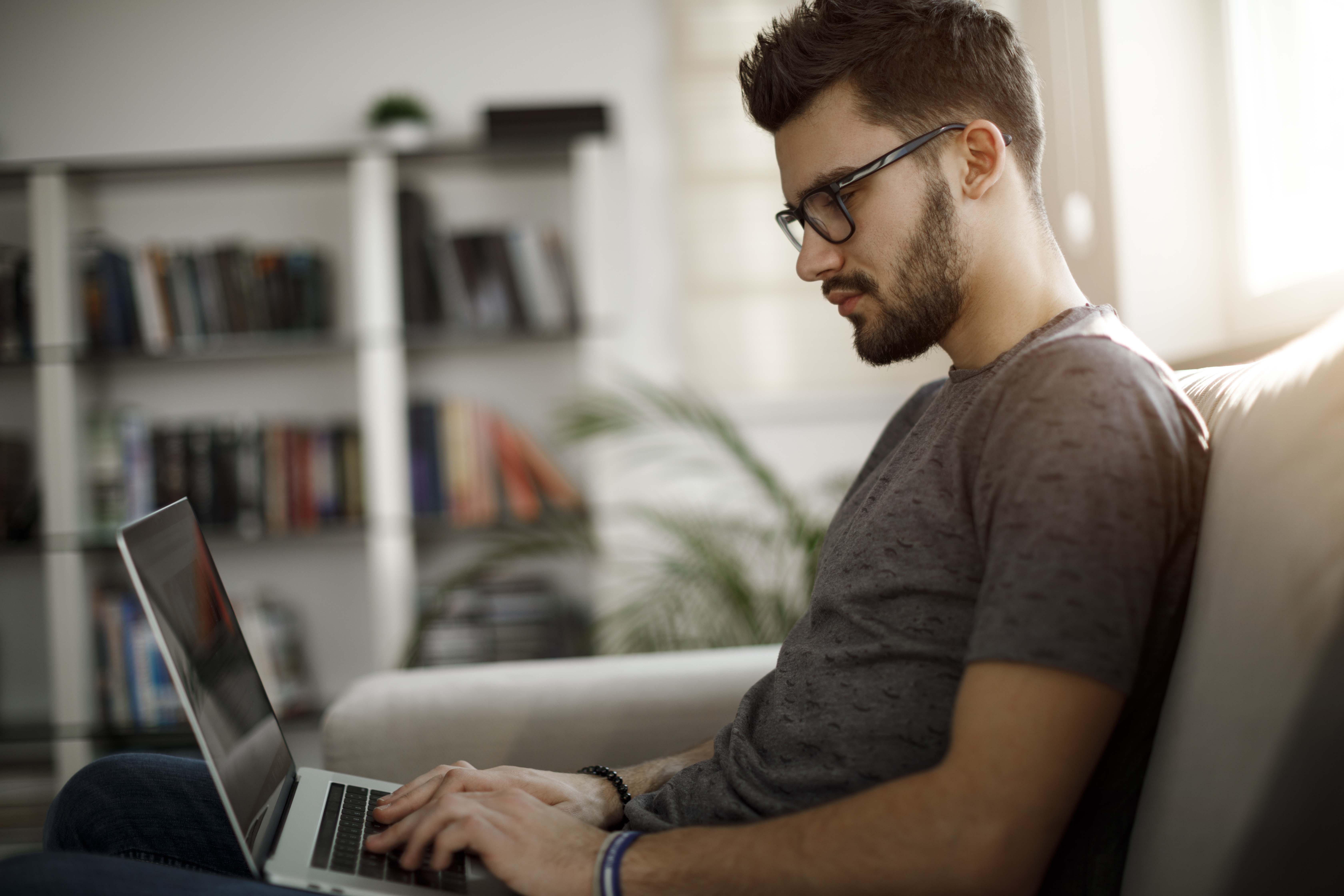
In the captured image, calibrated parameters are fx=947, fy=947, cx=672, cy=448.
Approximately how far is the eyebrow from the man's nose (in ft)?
0.12

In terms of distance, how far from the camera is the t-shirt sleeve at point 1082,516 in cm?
60

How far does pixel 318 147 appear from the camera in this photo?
2465 millimetres

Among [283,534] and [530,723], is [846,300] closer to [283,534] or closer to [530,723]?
[530,723]

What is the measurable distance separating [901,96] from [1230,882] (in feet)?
2.30

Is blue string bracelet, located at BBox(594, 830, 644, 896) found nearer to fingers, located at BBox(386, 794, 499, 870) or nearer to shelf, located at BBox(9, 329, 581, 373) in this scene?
fingers, located at BBox(386, 794, 499, 870)

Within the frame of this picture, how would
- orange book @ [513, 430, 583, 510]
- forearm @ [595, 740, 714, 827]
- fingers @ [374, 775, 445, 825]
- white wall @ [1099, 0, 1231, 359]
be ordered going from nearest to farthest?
fingers @ [374, 775, 445, 825] → forearm @ [595, 740, 714, 827] → white wall @ [1099, 0, 1231, 359] → orange book @ [513, 430, 583, 510]

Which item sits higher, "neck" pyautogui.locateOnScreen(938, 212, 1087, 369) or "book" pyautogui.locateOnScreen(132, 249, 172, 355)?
"book" pyautogui.locateOnScreen(132, 249, 172, 355)

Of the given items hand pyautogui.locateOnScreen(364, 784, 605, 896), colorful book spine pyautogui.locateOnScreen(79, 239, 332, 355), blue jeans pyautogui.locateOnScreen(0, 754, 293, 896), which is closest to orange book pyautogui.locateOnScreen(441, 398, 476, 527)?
colorful book spine pyautogui.locateOnScreen(79, 239, 332, 355)

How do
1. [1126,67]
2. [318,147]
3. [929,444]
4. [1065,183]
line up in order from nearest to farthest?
[929,444], [1126,67], [1065,183], [318,147]

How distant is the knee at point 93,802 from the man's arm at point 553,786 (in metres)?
0.26

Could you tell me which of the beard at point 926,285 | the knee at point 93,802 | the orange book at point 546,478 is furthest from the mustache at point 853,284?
the orange book at point 546,478

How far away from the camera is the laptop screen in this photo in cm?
68

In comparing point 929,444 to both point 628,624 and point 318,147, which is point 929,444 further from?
point 318,147

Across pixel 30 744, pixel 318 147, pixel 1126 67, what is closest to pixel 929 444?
pixel 1126 67
